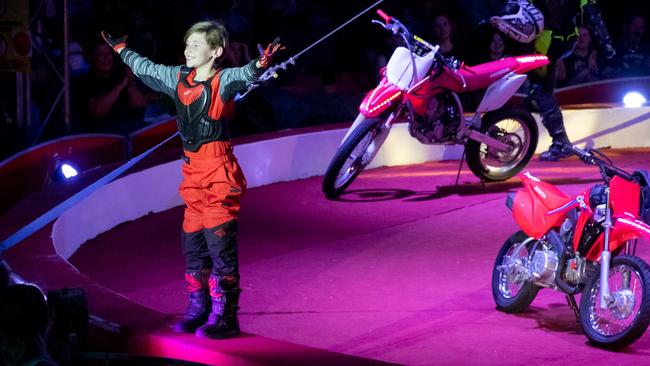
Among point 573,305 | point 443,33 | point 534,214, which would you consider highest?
point 443,33

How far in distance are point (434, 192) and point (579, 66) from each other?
7.56m

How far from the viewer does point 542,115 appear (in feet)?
39.6

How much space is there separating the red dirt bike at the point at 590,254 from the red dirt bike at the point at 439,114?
2.92 m

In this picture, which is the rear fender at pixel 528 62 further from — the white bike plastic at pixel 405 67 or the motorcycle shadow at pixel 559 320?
the motorcycle shadow at pixel 559 320

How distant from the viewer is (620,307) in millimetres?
6160

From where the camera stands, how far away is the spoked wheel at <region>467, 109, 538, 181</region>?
34.9 feet

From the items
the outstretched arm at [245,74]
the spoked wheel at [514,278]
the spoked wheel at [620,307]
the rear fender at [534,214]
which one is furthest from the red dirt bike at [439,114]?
the outstretched arm at [245,74]

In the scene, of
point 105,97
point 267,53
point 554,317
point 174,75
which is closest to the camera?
point 267,53

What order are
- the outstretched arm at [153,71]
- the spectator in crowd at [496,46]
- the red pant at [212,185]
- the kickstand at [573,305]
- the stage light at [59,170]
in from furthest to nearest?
1. the spectator in crowd at [496,46]
2. the stage light at [59,170]
3. the kickstand at [573,305]
4. the outstretched arm at [153,71]
5. the red pant at [212,185]

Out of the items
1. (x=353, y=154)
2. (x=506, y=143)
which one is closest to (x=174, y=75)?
(x=353, y=154)

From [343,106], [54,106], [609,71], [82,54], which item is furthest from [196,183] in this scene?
[609,71]

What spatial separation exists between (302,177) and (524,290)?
4717 mm

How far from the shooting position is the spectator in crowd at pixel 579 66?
17344mm

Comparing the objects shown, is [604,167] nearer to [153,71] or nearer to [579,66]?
[153,71]
